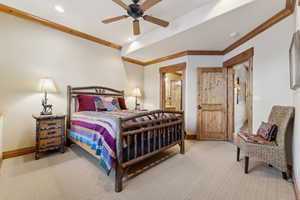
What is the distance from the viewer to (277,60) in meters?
2.31

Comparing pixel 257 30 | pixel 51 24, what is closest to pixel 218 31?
pixel 257 30

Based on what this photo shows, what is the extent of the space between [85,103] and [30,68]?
1254 millimetres

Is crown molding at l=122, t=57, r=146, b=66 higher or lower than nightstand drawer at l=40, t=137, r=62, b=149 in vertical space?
higher

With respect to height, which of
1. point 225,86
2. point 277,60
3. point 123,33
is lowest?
point 225,86

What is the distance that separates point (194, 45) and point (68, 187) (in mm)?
3811

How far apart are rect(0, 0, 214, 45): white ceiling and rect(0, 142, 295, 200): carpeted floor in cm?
283

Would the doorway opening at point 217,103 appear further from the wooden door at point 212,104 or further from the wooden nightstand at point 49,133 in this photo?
the wooden nightstand at point 49,133

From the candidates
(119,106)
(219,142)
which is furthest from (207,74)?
(119,106)

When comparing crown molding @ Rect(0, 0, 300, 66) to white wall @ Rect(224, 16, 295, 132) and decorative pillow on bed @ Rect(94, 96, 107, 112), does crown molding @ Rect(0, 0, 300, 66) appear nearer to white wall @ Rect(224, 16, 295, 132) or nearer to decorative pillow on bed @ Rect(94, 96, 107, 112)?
white wall @ Rect(224, 16, 295, 132)

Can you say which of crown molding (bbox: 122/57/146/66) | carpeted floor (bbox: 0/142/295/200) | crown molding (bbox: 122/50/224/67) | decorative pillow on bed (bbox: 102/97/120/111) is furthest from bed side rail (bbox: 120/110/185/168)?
crown molding (bbox: 122/57/146/66)

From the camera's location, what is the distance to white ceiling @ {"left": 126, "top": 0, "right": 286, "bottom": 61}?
2.09m

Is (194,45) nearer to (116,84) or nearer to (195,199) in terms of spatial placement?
(116,84)

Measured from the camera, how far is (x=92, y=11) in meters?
2.61

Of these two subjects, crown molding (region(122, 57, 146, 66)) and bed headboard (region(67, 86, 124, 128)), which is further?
crown molding (region(122, 57, 146, 66))
